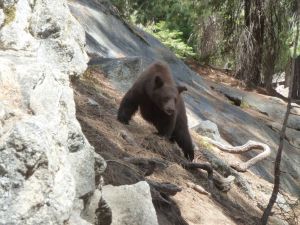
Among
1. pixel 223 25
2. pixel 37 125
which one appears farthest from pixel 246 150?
pixel 223 25

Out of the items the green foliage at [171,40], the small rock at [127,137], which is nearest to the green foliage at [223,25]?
the green foliage at [171,40]

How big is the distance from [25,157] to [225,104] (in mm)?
13067

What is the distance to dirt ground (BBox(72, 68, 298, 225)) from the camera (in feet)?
19.1

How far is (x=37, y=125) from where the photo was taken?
2.75 metres

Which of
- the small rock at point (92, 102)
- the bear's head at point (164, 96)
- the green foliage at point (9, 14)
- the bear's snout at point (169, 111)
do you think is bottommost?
the small rock at point (92, 102)

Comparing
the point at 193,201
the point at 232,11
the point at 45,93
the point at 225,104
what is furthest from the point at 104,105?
the point at 232,11

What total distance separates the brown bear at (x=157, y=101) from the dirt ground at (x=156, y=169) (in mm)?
172

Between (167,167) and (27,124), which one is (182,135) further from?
(27,124)

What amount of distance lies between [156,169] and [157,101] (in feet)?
5.22

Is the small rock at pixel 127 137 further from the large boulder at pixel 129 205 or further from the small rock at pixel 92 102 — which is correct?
the large boulder at pixel 129 205

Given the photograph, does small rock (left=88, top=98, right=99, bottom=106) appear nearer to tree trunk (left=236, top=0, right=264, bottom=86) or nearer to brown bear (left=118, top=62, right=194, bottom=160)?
brown bear (left=118, top=62, right=194, bottom=160)

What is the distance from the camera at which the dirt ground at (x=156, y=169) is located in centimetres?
583

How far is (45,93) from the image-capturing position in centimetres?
327

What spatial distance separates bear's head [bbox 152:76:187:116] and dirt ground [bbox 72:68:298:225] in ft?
1.36
